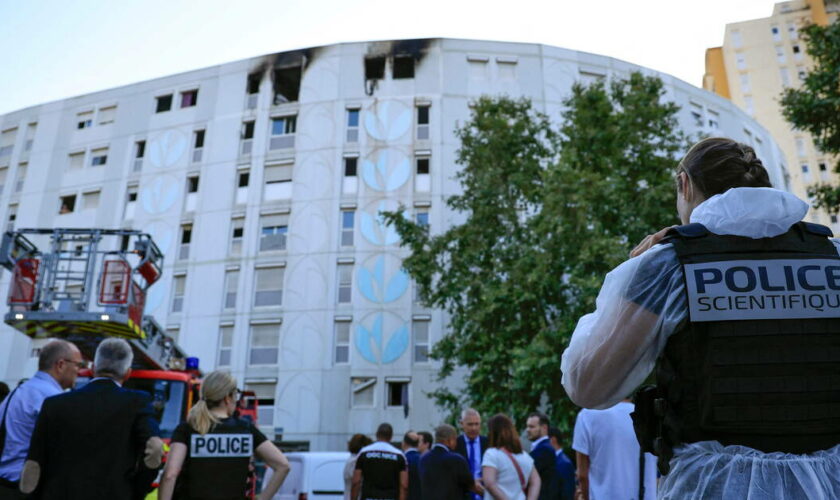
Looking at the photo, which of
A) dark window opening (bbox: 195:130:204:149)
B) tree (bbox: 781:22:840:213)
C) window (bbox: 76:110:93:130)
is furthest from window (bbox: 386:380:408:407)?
window (bbox: 76:110:93:130)

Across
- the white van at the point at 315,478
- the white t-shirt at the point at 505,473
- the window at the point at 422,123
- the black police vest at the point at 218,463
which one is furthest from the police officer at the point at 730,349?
the window at the point at 422,123

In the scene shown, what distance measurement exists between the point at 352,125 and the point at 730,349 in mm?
30209

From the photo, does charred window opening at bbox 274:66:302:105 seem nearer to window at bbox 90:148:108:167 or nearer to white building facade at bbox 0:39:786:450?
white building facade at bbox 0:39:786:450

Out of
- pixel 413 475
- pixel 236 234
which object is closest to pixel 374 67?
pixel 236 234

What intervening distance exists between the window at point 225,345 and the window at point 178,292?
2.49 m

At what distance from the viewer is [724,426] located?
1655 mm

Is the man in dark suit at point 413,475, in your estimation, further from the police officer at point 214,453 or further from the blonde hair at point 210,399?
the blonde hair at point 210,399

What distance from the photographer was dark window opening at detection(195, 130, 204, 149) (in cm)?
3275

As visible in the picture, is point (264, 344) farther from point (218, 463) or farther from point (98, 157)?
point (218, 463)

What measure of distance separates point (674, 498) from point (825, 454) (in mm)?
398

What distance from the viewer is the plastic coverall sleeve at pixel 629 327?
5.96ft

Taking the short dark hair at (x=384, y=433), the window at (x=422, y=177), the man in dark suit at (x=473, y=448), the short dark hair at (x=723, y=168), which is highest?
the window at (x=422, y=177)

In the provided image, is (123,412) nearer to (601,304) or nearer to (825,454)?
(601,304)

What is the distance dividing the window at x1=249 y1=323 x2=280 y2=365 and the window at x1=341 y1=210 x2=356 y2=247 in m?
4.69
